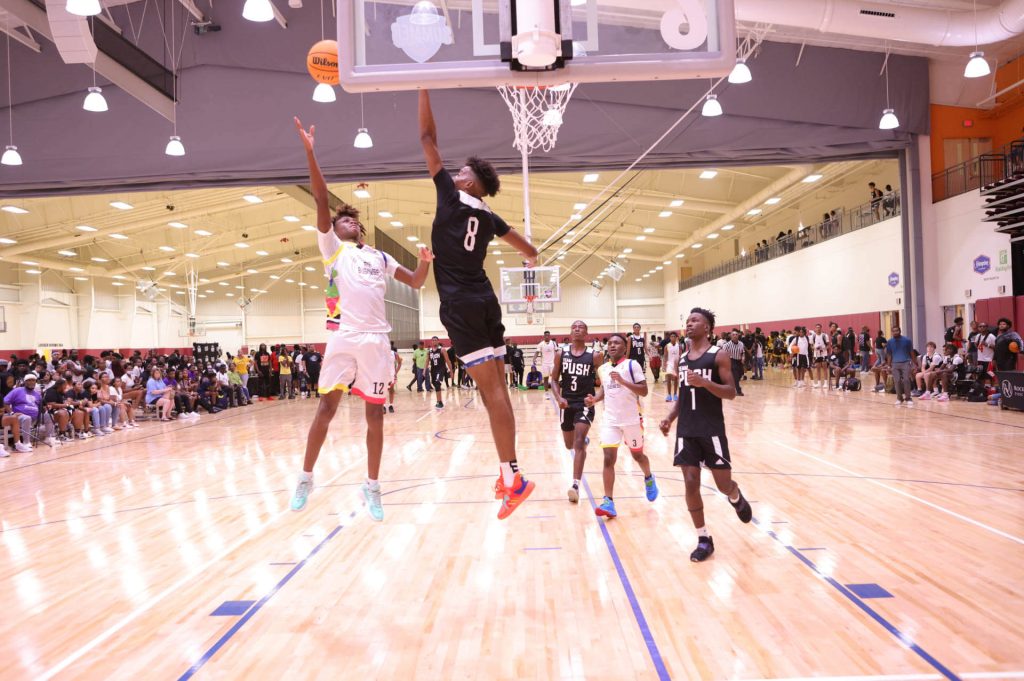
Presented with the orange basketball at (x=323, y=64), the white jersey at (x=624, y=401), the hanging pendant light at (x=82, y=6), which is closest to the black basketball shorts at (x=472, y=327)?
the white jersey at (x=624, y=401)

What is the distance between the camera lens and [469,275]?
4.04m

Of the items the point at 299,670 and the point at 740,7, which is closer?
the point at 299,670

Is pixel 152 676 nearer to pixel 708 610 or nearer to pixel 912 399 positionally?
pixel 708 610

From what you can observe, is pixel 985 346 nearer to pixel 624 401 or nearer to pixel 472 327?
pixel 624 401

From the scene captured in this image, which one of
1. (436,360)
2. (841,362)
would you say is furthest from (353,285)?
(841,362)

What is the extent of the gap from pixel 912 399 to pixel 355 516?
44.9 feet

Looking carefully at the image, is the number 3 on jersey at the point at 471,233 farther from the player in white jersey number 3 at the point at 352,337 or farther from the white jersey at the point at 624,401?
the white jersey at the point at 624,401

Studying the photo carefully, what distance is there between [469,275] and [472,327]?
0.29m

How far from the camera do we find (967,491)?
6.97m

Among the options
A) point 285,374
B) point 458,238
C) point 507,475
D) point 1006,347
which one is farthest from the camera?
point 285,374

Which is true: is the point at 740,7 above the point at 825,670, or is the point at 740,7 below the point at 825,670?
above

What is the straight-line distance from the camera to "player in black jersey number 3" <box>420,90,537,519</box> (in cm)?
397

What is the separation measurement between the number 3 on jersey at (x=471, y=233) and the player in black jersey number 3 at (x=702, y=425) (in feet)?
5.92

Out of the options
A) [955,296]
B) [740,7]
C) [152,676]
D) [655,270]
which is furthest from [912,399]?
[655,270]
